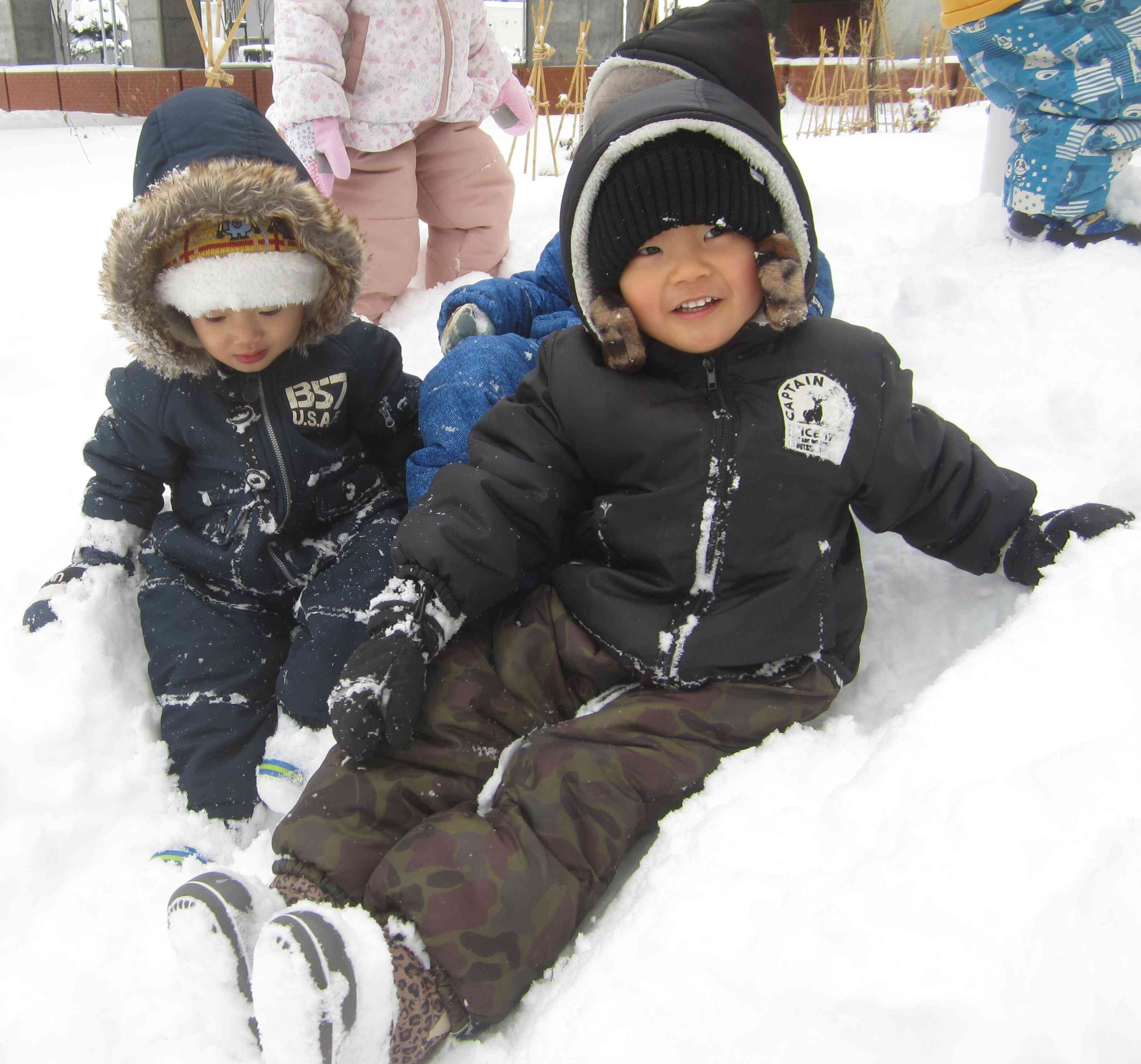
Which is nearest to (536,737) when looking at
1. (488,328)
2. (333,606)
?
(333,606)

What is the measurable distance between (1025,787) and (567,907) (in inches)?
19.7

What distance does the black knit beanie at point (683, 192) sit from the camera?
1126 millimetres

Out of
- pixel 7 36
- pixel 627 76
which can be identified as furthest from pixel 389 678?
pixel 7 36

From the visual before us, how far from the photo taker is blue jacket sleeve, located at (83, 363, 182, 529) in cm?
154

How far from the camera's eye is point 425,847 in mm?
983

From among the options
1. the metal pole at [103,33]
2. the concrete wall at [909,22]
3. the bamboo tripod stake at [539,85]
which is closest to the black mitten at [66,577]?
the bamboo tripod stake at [539,85]

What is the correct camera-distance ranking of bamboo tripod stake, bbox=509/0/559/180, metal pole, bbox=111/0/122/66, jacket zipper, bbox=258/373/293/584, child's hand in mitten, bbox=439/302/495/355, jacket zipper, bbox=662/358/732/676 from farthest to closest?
metal pole, bbox=111/0/122/66 < bamboo tripod stake, bbox=509/0/559/180 < child's hand in mitten, bbox=439/302/495/355 < jacket zipper, bbox=258/373/293/584 < jacket zipper, bbox=662/358/732/676

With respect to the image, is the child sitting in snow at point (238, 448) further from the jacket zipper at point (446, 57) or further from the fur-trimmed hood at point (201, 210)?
the jacket zipper at point (446, 57)

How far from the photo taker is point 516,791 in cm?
107

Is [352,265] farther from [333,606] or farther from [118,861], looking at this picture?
[118,861]

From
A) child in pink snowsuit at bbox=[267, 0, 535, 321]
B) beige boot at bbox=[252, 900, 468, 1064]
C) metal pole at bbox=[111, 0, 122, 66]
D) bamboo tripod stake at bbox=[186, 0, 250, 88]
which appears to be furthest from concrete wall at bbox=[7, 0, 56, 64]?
beige boot at bbox=[252, 900, 468, 1064]

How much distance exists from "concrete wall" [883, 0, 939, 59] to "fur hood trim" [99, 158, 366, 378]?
11.0 meters

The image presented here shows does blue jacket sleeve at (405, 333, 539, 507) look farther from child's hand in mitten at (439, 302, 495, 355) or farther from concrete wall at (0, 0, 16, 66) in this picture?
concrete wall at (0, 0, 16, 66)

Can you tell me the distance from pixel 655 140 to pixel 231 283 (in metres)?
0.72
